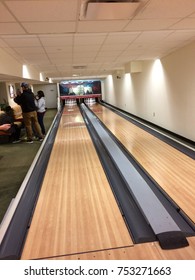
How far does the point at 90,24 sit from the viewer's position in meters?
3.27

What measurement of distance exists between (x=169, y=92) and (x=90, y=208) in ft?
15.6

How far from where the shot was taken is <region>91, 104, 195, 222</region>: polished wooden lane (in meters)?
2.99

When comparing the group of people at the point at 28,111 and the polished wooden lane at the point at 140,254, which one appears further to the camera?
the group of people at the point at 28,111


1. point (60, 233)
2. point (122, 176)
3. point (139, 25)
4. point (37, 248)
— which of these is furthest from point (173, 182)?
point (139, 25)

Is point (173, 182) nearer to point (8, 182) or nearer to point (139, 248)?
point (139, 248)

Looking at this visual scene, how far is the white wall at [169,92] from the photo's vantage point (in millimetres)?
5441

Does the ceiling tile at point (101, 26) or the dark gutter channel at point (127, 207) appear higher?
the ceiling tile at point (101, 26)

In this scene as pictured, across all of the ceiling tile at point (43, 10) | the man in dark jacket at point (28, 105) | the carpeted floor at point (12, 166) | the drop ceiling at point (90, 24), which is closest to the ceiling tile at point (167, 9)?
the drop ceiling at point (90, 24)

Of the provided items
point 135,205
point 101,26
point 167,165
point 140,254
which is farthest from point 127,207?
point 101,26

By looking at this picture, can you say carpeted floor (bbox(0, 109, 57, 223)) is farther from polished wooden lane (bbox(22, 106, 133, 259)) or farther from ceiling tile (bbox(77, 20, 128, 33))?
ceiling tile (bbox(77, 20, 128, 33))

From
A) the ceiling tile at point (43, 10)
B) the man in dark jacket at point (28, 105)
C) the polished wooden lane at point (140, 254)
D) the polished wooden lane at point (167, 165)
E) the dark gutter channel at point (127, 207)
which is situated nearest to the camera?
the polished wooden lane at point (140, 254)

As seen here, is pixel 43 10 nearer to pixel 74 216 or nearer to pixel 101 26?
pixel 101 26

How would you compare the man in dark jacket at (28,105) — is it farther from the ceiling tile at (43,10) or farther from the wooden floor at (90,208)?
the ceiling tile at (43,10)
